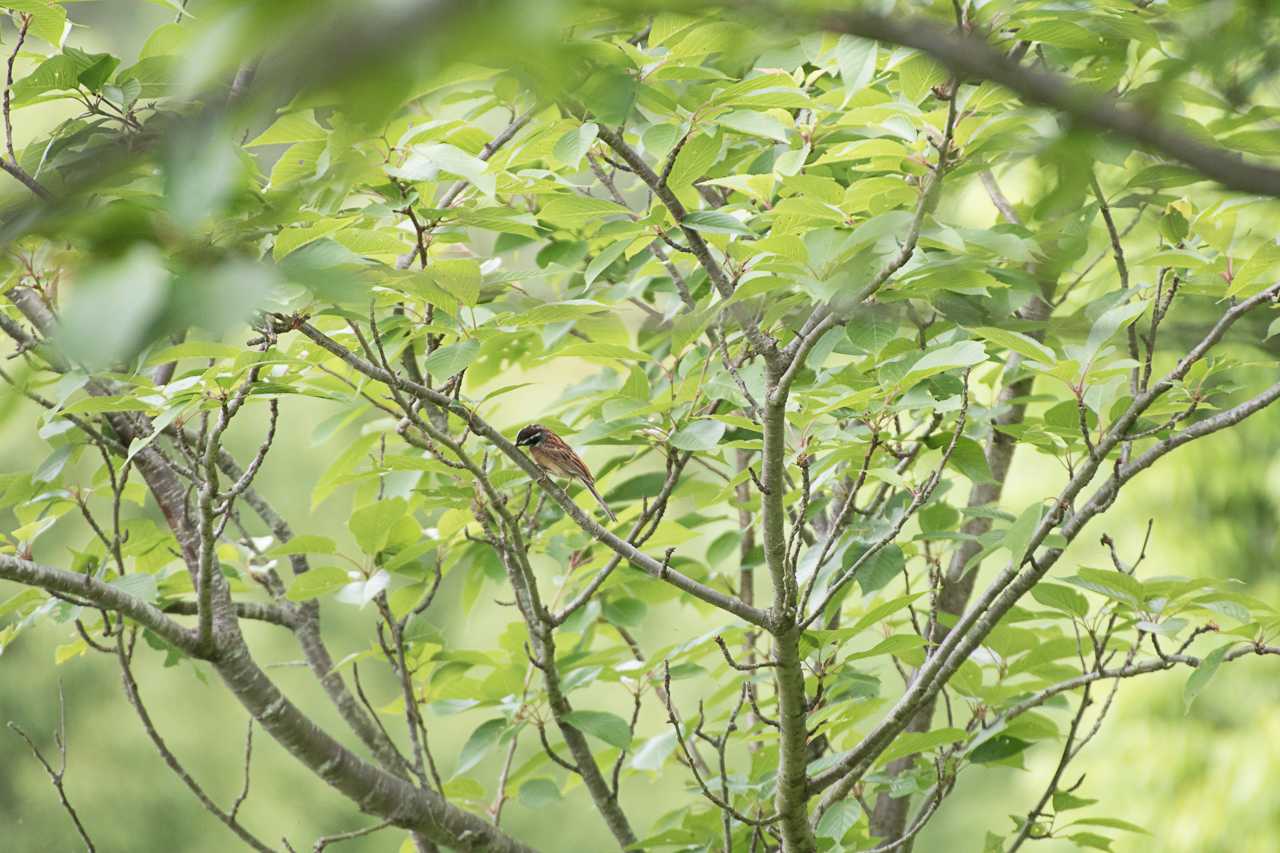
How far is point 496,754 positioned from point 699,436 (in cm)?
305

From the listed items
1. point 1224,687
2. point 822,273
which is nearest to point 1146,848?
point 1224,687

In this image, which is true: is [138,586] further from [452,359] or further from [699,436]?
[699,436]

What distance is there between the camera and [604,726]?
1.42m

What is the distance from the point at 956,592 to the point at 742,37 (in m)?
1.58

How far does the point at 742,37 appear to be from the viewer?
323mm

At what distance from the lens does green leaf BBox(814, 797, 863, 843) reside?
132 centimetres

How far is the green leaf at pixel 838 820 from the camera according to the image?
1.32 m

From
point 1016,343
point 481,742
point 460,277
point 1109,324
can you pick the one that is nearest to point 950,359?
point 1016,343

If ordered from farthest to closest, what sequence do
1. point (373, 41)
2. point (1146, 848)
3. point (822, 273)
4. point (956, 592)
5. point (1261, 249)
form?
1. point (1146, 848)
2. point (956, 592)
3. point (1261, 249)
4. point (822, 273)
5. point (373, 41)

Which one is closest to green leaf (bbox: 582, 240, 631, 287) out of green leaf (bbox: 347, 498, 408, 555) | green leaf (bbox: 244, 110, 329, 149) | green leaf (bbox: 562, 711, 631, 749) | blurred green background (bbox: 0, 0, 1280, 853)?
green leaf (bbox: 244, 110, 329, 149)

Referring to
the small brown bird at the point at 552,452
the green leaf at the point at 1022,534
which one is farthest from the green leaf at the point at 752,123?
the small brown bird at the point at 552,452

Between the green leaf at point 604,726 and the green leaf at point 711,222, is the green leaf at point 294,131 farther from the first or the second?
the green leaf at point 604,726

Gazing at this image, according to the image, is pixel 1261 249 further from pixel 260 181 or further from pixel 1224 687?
pixel 1224 687

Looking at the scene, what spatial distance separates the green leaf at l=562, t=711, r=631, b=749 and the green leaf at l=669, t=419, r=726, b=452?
1.32ft
